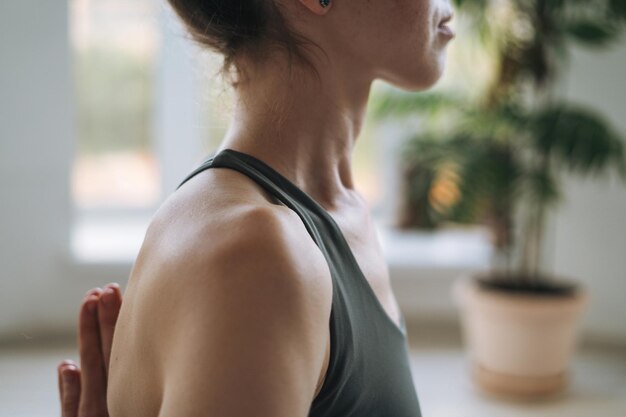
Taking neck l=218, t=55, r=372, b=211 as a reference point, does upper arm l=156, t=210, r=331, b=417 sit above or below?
below

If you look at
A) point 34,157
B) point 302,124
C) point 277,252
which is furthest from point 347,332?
point 34,157

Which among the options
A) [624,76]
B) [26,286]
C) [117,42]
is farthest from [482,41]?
[26,286]

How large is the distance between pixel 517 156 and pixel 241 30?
6.01ft

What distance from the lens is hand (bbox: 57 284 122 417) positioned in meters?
0.69

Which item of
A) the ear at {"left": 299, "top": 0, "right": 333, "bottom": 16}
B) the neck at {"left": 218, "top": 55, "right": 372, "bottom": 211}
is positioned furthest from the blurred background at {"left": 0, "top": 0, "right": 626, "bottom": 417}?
the ear at {"left": 299, "top": 0, "right": 333, "bottom": 16}

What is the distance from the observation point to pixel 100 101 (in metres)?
3.20

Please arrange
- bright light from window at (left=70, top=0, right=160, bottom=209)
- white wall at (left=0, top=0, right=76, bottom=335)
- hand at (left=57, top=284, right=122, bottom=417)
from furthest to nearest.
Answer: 1. bright light from window at (left=70, top=0, right=160, bottom=209)
2. white wall at (left=0, top=0, right=76, bottom=335)
3. hand at (left=57, top=284, right=122, bottom=417)

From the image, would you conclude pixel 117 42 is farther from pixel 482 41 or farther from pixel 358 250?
pixel 358 250

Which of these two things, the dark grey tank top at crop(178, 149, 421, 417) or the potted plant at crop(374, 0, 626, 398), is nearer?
the dark grey tank top at crop(178, 149, 421, 417)

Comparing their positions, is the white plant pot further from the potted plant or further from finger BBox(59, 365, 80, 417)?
finger BBox(59, 365, 80, 417)

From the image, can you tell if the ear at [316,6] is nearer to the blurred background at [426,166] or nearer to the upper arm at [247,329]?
the upper arm at [247,329]

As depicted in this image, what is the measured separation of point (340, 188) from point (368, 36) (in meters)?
0.18

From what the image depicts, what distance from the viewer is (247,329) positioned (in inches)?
Result: 18.8

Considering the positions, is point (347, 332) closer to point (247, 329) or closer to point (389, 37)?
point (247, 329)
